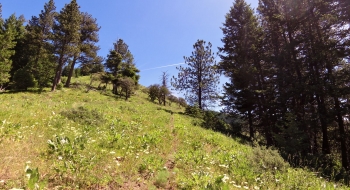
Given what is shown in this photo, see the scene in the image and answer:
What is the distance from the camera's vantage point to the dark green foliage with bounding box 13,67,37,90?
23.4m

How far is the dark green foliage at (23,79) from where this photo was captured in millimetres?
23422

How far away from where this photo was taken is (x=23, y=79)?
2356 cm

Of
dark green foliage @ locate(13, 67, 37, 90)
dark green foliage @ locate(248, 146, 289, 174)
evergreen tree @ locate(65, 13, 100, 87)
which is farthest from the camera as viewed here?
evergreen tree @ locate(65, 13, 100, 87)

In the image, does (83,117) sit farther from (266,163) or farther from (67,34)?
(67,34)

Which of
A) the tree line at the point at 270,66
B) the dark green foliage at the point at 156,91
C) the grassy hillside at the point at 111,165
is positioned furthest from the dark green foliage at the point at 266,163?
the dark green foliage at the point at 156,91

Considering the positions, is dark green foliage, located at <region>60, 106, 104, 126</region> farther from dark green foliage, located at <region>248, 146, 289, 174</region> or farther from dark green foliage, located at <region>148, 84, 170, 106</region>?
dark green foliage, located at <region>148, 84, 170, 106</region>

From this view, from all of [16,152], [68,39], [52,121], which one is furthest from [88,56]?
[16,152]

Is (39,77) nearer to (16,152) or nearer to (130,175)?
(16,152)

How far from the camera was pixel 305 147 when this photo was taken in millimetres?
12023

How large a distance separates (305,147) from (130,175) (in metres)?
12.2

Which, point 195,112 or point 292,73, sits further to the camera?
point 195,112

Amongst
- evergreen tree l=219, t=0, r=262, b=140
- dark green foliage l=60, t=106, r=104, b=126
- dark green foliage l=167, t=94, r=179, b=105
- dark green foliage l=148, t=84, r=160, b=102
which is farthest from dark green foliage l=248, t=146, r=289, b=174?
dark green foliage l=167, t=94, r=179, b=105

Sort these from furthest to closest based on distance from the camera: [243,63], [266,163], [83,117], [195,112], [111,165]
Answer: [195,112]
[243,63]
[83,117]
[266,163]
[111,165]

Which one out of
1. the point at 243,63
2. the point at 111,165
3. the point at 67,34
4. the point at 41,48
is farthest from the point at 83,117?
the point at 41,48
